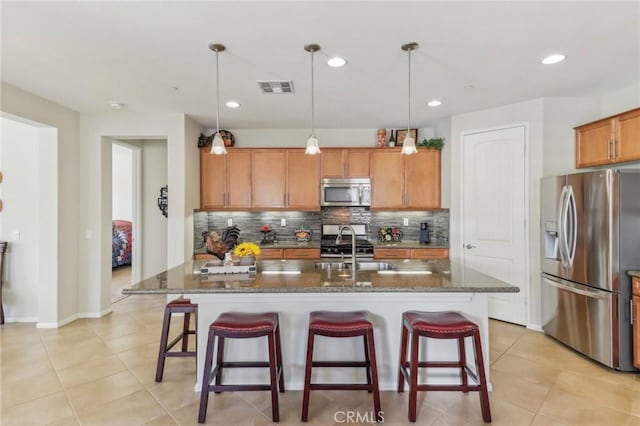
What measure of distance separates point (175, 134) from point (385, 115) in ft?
9.01

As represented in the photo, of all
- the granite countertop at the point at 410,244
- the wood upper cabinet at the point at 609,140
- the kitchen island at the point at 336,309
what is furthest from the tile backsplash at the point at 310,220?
the kitchen island at the point at 336,309

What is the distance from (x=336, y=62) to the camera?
107 inches

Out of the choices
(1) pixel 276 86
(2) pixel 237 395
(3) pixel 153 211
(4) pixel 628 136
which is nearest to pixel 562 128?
(4) pixel 628 136

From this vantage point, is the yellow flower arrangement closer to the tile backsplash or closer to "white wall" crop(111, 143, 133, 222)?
the tile backsplash

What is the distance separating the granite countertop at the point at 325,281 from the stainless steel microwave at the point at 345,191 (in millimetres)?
2031

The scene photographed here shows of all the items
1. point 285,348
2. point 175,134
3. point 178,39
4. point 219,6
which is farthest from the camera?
point 175,134

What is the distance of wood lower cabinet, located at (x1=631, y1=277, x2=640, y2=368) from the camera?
2.70 m

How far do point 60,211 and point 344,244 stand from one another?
356 centimetres

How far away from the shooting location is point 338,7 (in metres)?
1.99

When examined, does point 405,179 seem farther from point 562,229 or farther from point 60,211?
point 60,211

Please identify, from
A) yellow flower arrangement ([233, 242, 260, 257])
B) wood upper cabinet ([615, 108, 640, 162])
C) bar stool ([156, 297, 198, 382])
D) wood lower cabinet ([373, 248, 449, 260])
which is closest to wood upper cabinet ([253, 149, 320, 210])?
wood lower cabinet ([373, 248, 449, 260])

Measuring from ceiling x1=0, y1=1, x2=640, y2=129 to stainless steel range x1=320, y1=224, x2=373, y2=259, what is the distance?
6.11 ft

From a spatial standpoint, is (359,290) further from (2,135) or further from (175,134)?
(2,135)

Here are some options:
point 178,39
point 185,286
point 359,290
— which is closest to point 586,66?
point 359,290
